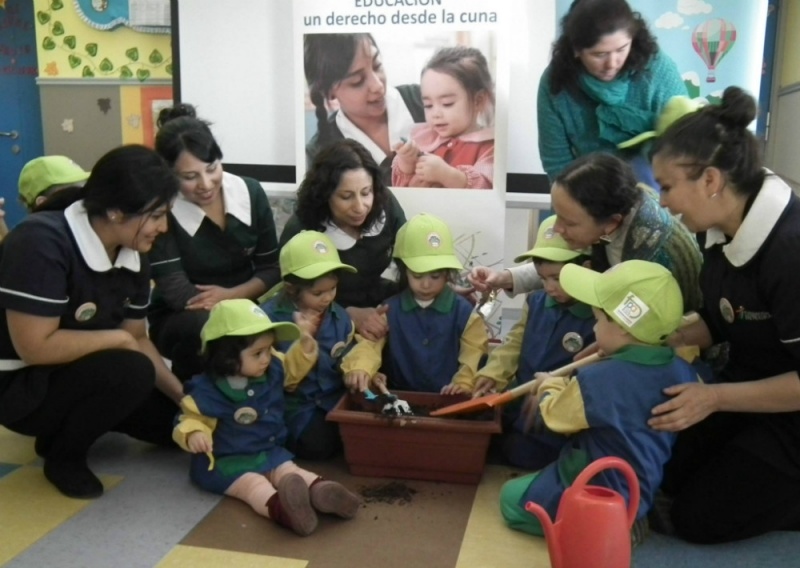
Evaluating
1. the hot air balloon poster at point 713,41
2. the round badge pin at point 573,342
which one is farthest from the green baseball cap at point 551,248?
the hot air balloon poster at point 713,41

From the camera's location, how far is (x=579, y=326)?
1962 mm

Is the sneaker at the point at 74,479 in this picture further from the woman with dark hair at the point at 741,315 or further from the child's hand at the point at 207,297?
the woman with dark hair at the point at 741,315

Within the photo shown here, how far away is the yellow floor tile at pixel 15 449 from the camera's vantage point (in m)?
2.02

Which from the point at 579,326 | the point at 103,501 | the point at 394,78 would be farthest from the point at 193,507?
the point at 394,78

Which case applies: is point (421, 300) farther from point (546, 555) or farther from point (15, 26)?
point (15, 26)

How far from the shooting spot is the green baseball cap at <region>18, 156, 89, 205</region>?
2203mm

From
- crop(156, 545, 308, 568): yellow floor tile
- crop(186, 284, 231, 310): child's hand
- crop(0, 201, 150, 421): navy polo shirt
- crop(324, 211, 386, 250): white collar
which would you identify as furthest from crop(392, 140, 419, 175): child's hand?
crop(156, 545, 308, 568): yellow floor tile

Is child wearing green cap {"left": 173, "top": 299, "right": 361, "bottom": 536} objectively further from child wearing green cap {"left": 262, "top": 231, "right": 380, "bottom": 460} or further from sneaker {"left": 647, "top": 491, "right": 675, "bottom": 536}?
sneaker {"left": 647, "top": 491, "right": 675, "bottom": 536}

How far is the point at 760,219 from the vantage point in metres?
1.49

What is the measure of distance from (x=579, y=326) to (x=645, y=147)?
591mm

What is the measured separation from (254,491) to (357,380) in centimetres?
40

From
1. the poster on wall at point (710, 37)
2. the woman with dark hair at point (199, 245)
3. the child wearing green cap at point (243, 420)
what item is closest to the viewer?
the child wearing green cap at point (243, 420)

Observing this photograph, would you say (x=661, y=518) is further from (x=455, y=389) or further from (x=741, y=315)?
(x=455, y=389)

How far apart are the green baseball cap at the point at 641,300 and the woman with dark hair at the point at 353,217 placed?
33.0 inches
